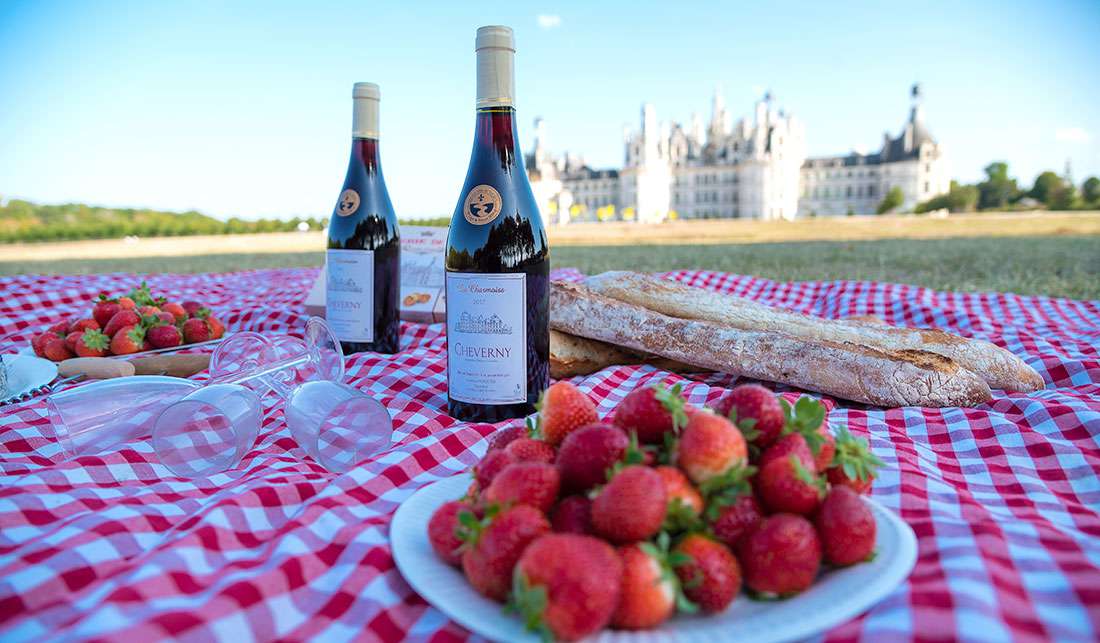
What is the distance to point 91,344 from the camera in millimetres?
1646

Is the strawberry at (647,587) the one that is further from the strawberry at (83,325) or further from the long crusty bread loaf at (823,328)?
the strawberry at (83,325)

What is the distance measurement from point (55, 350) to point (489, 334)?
3.58 ft

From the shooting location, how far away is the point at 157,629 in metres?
0.58

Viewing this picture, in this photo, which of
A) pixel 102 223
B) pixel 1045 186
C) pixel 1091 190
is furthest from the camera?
pixel 1045 186

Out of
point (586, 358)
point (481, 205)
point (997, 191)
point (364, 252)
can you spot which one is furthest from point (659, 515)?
point (997, 191)

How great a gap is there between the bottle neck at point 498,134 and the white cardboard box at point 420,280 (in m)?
0.79

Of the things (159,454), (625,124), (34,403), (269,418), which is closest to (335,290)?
(269,418)

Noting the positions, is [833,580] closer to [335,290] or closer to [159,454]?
[159,454]

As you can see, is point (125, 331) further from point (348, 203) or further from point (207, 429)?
point (207, 429)

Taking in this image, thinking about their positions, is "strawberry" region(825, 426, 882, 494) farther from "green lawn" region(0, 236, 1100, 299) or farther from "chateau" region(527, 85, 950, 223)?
"chateau" region(527, 85, 950, 223)

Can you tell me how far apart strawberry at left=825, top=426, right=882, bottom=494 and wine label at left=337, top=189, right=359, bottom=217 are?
4.10 feet

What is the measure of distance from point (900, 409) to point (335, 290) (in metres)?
1.07

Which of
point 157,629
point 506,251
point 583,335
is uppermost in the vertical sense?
point 506,251

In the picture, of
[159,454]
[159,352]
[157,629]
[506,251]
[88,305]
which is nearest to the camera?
[157,629]
